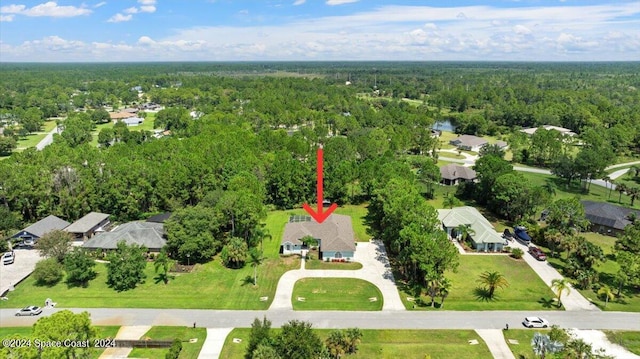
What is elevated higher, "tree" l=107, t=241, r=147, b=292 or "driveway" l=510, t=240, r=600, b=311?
"tree" l=107, t=241, r=147, b=292

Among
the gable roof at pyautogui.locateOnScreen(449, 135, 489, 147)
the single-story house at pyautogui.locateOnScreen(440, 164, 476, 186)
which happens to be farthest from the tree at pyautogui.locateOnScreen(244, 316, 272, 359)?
the gable roof at pyautogui.locateOnScreen(449, 135, 489, 147)

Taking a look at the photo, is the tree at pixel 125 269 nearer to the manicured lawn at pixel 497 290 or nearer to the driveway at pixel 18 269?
the driveway at pixel 18 269

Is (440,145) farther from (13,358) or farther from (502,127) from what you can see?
(13,358)

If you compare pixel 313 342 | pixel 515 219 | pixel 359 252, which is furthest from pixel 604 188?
pixel 313 342

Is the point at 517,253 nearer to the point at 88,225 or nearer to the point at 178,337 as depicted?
the point at 178,337

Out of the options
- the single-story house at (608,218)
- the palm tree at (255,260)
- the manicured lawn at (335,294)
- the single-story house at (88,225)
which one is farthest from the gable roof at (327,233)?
the single-story house at (608,218)

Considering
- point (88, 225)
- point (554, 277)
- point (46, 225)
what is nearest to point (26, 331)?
point (88, 225)

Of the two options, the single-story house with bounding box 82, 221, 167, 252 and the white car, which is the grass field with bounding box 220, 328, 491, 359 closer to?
the white car
